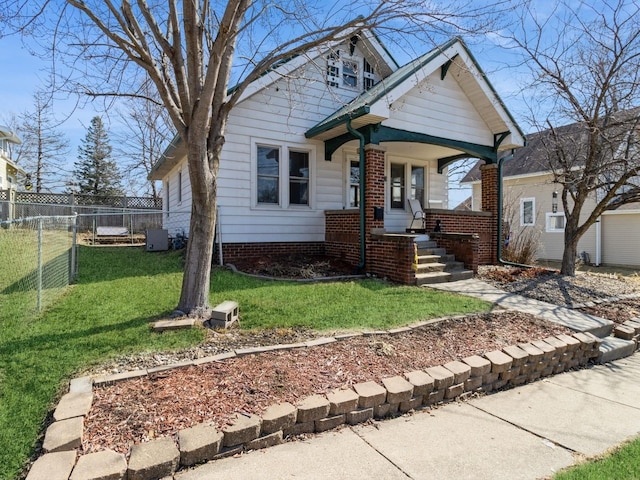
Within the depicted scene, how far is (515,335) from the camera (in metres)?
4.77

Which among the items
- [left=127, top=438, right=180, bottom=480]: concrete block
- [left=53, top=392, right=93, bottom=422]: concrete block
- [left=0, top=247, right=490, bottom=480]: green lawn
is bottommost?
[left=127, top=438, right=180, bottom=480]: concrete block

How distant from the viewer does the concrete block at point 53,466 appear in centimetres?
208

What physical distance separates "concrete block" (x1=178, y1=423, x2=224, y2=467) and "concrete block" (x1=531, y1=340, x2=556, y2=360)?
3.60 m

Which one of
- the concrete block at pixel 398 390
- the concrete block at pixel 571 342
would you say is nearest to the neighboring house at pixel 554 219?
the concrete block at pixel 571 342

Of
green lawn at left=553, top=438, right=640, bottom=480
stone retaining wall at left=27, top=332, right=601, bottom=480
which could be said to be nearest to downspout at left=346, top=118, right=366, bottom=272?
stone retaining wall at left=27, top=332, right=601, bottom=480

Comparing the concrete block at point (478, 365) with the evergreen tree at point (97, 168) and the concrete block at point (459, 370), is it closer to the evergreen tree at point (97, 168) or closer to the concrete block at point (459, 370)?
the concrete block at point (459, 370)

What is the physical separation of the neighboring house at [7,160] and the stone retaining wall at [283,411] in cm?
2900

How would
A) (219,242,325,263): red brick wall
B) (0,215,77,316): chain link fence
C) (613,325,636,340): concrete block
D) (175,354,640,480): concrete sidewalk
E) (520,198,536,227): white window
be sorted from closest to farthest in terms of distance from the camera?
(175,354,640,480): concrete sidewalk < (0,215,77,316): chain link fence < (613,325,636,340): concrete block < (219,242,325,263): red brick wall < (520,198,536,227): white window

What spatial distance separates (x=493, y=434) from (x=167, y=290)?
197 inches

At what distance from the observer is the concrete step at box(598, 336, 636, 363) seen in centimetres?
494

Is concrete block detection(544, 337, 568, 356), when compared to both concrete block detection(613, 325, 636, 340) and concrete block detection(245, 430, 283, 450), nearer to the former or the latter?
concrete block detection(613, 325, 636, 340)

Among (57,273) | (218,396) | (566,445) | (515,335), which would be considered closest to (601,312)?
(515,335)

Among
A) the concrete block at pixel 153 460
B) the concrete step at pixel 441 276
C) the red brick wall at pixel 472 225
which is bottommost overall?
the concrete block at pixel 153 460

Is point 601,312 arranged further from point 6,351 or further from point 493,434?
point 6,351
